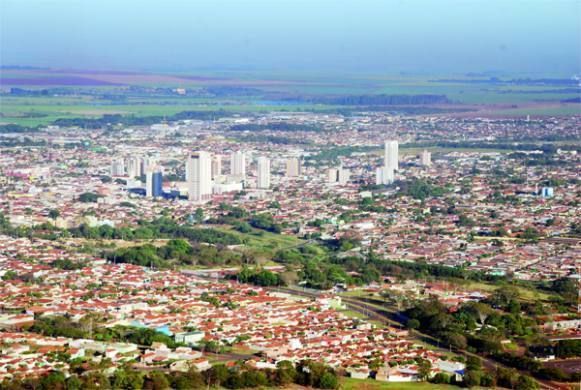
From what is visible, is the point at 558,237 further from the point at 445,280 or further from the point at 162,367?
the point at 162,367

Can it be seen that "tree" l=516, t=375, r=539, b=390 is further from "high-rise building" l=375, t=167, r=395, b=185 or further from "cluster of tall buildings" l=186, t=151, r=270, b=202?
"high-rise building" l=375, t=167, r=395, b=185

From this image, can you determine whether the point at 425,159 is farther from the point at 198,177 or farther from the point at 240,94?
the point at 240,94

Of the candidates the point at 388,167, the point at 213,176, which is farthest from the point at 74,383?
the point at 388,167

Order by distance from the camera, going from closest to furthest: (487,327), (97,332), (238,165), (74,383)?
(74,383), (97,332), (487,327), (238,165)

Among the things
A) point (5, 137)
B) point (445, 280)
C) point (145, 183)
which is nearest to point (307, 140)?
point (5, 137)

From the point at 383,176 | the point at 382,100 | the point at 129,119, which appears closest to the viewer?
the point at 383,176

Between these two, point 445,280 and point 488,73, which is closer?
point 445,280
